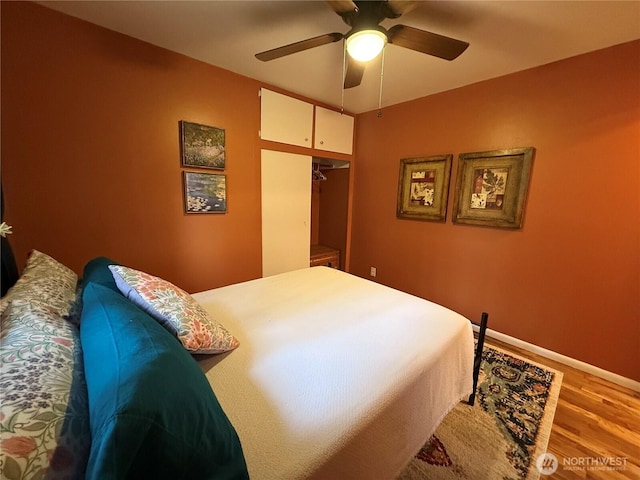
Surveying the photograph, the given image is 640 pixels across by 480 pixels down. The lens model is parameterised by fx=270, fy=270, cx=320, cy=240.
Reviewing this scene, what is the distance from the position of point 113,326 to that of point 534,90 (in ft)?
10.5

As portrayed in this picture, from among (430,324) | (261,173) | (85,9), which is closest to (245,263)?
(261,173)

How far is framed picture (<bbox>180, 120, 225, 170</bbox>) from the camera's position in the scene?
2354mm

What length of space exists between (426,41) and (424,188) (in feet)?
5.63

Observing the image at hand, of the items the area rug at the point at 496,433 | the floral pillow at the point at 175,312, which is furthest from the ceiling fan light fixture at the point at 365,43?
the area rug at the point at 496,433

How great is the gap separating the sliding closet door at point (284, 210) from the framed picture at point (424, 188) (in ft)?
3.76

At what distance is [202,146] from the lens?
2443 millimetres

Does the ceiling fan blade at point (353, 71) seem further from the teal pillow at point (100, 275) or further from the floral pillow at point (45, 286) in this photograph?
the floral pillow at point (45, 286)

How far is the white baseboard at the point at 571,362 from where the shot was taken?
6.58 ft

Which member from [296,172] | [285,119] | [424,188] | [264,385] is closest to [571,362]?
[424,188]

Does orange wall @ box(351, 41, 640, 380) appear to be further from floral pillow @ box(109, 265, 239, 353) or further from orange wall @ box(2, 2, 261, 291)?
Answer: floral pillow @ box(109, 265, 239, 353)

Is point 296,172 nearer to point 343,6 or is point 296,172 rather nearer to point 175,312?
point 343,6

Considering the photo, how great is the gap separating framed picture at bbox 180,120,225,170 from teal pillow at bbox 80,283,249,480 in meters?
1.93

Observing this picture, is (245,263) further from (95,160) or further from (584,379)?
(584,379)

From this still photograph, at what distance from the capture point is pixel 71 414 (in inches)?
22.0
